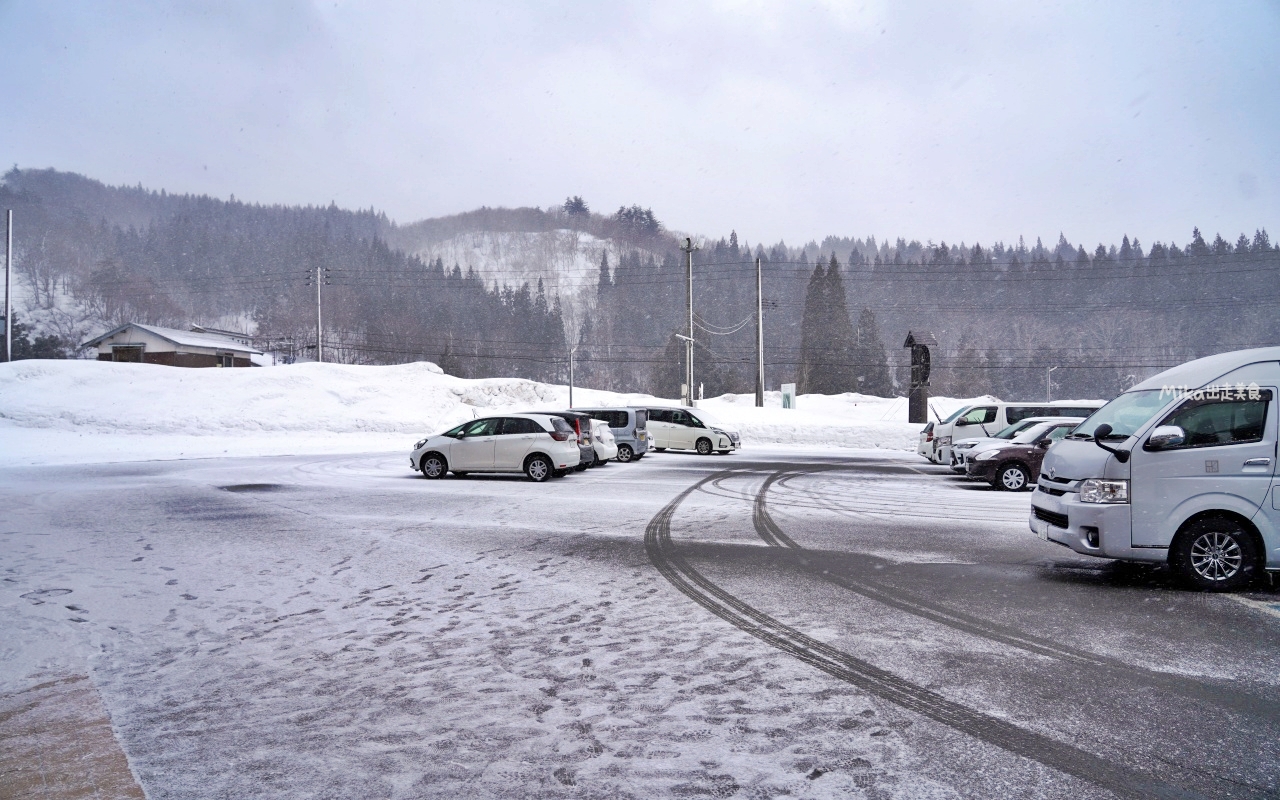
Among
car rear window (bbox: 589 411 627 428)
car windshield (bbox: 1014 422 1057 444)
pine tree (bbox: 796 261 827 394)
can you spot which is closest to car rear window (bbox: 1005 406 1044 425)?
car windshield (bbox: 1014 422 1057 444)

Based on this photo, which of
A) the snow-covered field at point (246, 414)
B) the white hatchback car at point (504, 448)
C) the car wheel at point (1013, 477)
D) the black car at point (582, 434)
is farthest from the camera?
the snow-covered field at point (246, 414)

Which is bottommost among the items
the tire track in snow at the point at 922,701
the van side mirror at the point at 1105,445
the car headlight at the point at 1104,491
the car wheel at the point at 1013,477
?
the tire track in snow at the point at 922,701

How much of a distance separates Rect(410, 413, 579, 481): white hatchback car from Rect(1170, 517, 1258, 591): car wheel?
1236 centimetres

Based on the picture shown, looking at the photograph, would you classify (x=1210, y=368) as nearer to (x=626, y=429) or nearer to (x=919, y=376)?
(x=626, y=429)

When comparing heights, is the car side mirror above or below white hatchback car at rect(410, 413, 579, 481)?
above

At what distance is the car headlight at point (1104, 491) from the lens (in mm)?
7152

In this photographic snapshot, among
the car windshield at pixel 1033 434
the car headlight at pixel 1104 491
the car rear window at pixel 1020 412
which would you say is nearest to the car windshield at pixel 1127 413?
the car headlight at pixel 1104 491

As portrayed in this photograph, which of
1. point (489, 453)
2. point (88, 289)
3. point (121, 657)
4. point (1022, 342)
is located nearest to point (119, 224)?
point (88, 289)

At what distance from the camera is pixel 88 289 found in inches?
5472

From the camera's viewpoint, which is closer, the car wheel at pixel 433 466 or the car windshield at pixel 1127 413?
the car windshield at pixel 1127 413

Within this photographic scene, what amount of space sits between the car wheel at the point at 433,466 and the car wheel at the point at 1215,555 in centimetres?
1432

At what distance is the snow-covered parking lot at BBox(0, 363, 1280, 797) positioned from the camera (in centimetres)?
348

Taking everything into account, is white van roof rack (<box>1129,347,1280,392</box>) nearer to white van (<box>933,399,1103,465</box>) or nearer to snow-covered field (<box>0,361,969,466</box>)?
white van (<box>933,399,1103,465</box>)

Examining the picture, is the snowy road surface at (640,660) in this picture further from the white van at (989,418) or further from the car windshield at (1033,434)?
the white van at (989,418)
